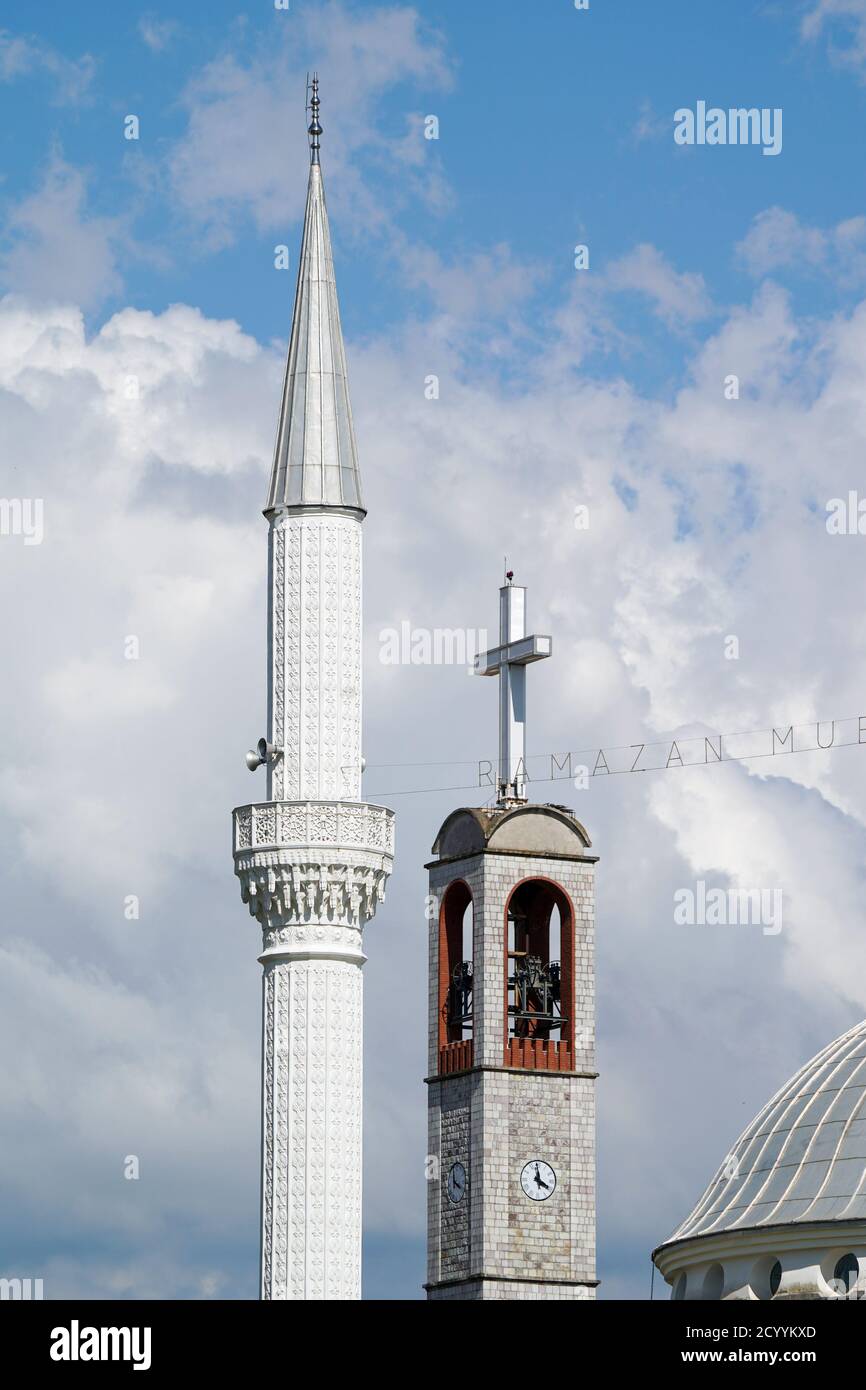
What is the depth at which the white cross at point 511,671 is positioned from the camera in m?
68.3

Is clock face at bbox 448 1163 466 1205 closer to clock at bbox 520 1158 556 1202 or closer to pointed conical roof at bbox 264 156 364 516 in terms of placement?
clock at bbox 520 1158 556 1202

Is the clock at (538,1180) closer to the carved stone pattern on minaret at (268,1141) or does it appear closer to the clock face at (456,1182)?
the clock face at (456,1182)

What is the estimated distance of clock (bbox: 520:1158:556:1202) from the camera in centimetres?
6856

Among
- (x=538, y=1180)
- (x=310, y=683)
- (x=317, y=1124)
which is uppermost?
(x=310, y=683)

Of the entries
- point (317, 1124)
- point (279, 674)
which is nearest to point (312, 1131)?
point (317, 1124)

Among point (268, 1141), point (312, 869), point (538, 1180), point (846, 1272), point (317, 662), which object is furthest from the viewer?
point (538, 1180)

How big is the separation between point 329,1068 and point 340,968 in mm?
1866

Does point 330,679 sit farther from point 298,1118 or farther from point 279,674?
point 298,1118

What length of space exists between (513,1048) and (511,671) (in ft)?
26.4

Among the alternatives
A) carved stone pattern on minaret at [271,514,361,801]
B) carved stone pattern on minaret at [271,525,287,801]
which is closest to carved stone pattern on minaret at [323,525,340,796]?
carved stone pattern on minaret at [271,514,361,801]

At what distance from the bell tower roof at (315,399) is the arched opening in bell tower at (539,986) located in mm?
13634

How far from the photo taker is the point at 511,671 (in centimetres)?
6850
